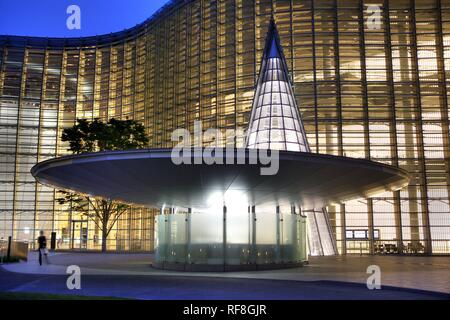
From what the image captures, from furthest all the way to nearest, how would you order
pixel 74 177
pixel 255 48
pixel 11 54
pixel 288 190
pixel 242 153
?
pixel 11 54 → pixel 255 48 → pixel 288 190 → pixel 74 177 → pixel 242 153

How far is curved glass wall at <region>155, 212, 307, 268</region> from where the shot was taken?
20.8m

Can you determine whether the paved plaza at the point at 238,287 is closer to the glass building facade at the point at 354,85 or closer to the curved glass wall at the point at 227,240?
the curved glass wall at the point at 227,240

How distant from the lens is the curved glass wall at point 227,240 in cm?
2077

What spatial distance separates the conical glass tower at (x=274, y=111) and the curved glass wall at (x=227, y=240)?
7.78 m

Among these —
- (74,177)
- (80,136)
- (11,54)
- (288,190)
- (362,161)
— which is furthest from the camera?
(11,54)

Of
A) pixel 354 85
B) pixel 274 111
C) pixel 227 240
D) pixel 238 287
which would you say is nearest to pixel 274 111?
pixel 274 111

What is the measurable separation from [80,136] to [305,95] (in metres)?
18.5

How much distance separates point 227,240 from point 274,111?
37.1 ft

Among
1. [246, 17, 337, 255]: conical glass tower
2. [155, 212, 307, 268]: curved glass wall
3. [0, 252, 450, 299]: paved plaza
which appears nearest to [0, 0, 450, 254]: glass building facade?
[246, 17, 337, 255]: conical glass tower

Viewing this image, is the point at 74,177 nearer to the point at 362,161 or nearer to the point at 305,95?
the point at 362,161

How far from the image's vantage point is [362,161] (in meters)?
15.8

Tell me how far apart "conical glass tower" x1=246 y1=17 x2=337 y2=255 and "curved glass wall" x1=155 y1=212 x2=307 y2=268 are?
7776 mm

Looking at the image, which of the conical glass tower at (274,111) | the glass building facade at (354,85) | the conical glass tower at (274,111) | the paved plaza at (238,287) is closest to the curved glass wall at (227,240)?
the paved plaza at (238,287)

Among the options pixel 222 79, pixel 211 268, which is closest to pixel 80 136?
pixel 222 79
